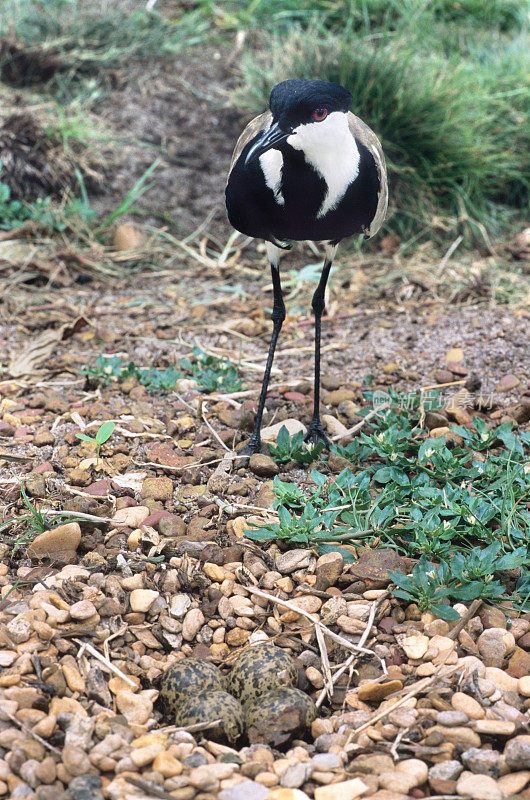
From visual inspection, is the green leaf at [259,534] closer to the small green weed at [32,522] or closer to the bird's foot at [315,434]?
the small green weed at [32,522]

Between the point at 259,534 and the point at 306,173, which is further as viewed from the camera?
the point at 306,173

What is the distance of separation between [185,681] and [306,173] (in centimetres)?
146

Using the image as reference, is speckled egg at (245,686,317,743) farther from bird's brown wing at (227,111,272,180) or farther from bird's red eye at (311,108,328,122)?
bird's brown wing at (227,111,272,180)

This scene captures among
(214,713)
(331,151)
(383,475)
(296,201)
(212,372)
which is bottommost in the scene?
(212,372)

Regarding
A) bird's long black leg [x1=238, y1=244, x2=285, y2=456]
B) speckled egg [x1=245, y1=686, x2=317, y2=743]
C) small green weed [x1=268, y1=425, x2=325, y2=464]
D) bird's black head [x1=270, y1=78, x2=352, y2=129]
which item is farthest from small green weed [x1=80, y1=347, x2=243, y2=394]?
speckled egg [x1=245, y1=686, x2=317, y2=743]

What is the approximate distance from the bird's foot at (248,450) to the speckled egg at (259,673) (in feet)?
2.90

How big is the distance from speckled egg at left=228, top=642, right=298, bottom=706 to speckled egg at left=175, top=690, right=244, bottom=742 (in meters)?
0.06

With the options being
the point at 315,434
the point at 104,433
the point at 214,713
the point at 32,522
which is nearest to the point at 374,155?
the point at 315,434

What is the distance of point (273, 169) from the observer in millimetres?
2449

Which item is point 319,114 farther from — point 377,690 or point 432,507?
point 377,690

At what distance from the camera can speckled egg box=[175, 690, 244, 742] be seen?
166 centimetres

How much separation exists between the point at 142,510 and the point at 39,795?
3.06 feet

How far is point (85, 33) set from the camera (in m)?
5.52

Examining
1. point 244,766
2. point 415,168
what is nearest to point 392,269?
point 415,168
